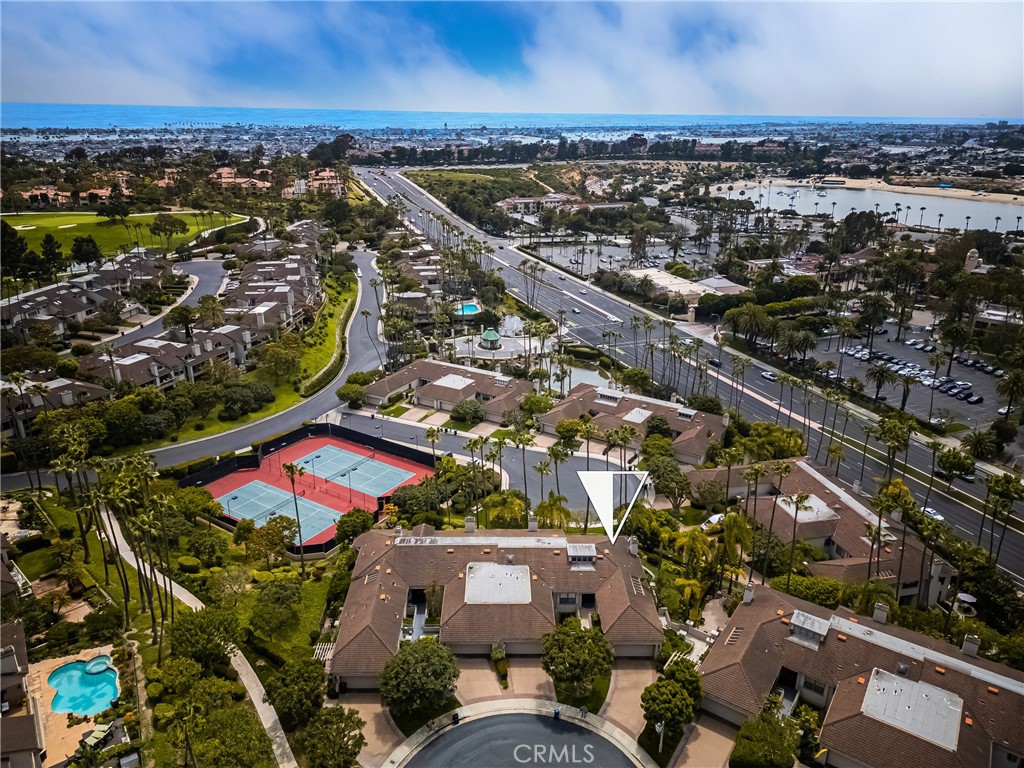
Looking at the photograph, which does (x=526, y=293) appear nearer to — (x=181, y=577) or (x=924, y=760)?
(x=181, y=577)

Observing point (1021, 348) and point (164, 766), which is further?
point (1021, 348)

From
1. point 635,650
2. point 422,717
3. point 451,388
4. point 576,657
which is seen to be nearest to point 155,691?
point 422,717

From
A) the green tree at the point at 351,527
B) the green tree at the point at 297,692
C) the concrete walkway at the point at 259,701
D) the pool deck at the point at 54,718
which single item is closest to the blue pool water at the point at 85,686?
the pool deck at the point at 54,718

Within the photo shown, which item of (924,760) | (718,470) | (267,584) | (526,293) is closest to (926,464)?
(718,470)

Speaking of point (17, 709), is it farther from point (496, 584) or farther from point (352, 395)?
point (352, 395)

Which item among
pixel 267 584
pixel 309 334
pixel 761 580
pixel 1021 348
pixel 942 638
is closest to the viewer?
pixel 942 638
